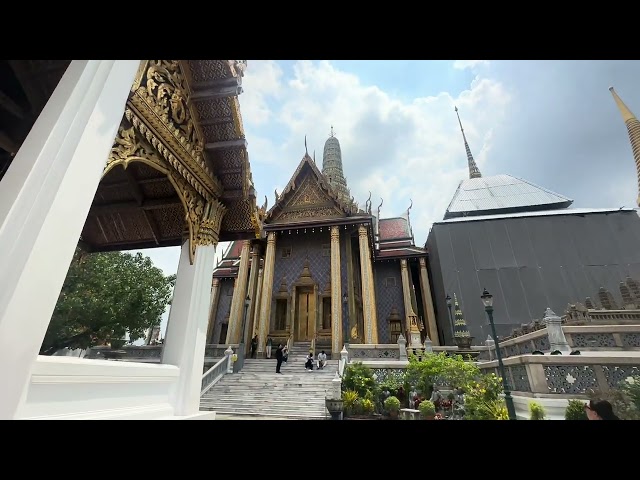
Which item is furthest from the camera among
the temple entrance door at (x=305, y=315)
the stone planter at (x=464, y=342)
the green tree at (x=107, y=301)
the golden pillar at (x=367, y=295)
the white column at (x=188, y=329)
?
the temple entrance door at (x=305, y=315)

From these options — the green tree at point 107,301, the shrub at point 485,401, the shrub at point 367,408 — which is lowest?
the shrub at point 367,408

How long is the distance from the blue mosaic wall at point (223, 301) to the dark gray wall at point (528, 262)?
11.9 meters

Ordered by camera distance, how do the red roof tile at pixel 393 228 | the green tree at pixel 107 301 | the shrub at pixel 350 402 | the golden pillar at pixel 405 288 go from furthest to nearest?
the red roof tile at pixel 393 228 < the golden pillar at pixel 405 288 < the green tree at pixel 107 301 < the shrub at pixel 350 402

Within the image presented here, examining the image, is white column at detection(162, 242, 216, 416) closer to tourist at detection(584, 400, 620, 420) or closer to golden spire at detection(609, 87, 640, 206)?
tourist at detection(584, 400, 620, 420)

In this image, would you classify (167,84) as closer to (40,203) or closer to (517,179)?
(40,203)

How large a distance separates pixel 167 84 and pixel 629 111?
26116 millimetres

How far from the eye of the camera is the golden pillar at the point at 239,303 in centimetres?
1293

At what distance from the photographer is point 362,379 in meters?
8.33

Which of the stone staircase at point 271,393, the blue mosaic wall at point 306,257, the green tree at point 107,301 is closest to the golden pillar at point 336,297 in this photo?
the blue mosaic wall at point 306,257

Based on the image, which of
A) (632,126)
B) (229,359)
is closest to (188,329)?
(229,359)

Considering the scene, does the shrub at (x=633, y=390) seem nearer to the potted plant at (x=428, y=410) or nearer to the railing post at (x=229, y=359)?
the potted plant at (x=428, y=410)

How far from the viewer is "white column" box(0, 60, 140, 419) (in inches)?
62.0

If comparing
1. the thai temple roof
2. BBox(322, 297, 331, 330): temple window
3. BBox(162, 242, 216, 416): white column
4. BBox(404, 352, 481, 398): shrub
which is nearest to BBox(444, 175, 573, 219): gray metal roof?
the thai temple roof
